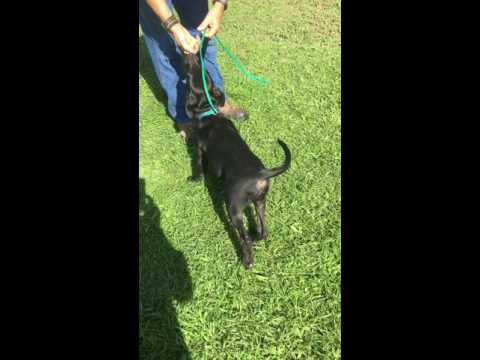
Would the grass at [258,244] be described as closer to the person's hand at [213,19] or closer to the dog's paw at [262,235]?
the dog's paw at [262,235]

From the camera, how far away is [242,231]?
8.93 feet

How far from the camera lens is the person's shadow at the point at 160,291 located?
2.50 meters

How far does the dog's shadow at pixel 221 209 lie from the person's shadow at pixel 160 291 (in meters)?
0.51

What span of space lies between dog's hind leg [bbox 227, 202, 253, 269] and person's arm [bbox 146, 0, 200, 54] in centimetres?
177

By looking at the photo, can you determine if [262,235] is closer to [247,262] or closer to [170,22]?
[247,262]

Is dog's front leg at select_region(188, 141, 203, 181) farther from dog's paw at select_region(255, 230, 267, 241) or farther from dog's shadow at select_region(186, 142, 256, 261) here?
dog's paw at select_region(255, 230, 267, 241)

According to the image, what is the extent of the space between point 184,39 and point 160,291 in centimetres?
247

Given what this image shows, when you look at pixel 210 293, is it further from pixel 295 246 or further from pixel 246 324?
pixel 295 246

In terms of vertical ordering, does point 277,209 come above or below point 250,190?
below

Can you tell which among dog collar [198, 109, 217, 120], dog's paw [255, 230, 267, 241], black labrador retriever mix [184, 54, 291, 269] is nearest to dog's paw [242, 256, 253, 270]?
black labrador retriever mix [184, 54, 291, 269]
